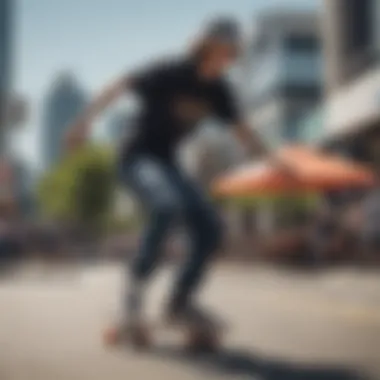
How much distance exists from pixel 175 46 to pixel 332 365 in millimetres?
921

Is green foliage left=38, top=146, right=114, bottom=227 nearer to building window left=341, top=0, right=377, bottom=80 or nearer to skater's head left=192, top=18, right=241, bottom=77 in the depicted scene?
skater's head left=192, top=18, right=241, bottom=77

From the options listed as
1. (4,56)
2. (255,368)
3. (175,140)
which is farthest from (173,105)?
(255,368)

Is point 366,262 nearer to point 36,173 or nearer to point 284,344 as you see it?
point 284,344

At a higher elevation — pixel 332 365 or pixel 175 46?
pixel 175 46

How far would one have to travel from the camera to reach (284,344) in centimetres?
652

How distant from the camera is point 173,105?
6445mm

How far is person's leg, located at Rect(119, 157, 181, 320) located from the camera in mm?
6348

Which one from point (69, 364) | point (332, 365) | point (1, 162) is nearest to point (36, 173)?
point (1, 162)

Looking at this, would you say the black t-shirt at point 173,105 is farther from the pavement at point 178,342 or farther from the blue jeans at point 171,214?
the pavement at point 178,342

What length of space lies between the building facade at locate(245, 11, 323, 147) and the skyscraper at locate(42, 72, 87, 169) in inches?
17.6

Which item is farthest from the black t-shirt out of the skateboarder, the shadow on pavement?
the shadow on pavement

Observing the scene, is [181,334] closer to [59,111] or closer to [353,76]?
[59,111]

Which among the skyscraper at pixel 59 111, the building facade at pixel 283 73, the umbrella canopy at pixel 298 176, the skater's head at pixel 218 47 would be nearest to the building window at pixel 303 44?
the building facade at pixel 283 73

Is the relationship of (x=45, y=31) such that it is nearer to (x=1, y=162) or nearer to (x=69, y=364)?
(x=1, y=162)
